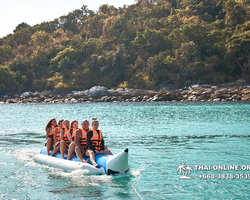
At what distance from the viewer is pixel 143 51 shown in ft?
256

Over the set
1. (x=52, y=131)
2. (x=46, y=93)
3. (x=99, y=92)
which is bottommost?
(x=52, y=131)

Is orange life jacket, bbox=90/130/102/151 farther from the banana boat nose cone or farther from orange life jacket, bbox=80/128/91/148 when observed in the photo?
the banana boat nose cone

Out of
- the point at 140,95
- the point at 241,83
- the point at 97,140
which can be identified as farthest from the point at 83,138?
the point at 140,95

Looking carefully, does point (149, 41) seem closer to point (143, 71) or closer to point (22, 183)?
point (143, 71)

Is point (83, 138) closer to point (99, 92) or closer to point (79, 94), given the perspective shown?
point (99, 92)

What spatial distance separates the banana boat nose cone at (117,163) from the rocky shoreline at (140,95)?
4496 cm

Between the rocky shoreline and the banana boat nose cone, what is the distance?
45.0m

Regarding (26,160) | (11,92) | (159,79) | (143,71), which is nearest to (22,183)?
(26,160)

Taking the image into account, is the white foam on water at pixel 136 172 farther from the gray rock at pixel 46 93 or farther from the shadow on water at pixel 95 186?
the gray rock at pixel 46 93

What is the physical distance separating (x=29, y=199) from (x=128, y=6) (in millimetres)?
102531

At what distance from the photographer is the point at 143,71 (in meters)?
74.9

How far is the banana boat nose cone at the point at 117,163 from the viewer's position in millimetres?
10477

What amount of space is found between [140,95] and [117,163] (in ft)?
181

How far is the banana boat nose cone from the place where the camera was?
10477mm
